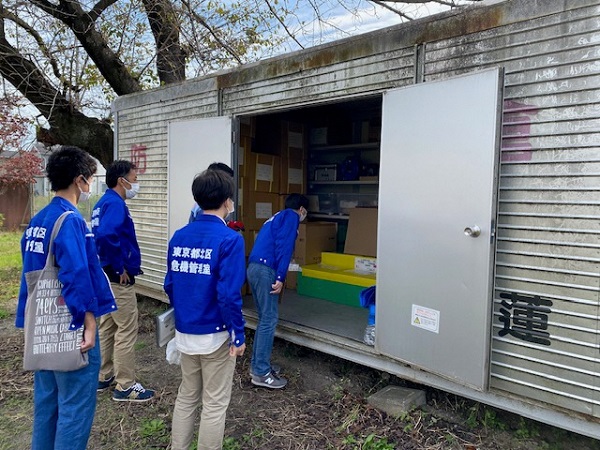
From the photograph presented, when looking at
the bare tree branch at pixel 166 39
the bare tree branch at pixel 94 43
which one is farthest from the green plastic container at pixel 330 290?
the bare tree branch at pixel 166 39

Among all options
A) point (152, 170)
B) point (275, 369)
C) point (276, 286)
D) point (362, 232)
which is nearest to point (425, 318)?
point (276, 286)

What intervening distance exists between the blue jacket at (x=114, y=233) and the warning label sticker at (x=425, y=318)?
2.14m

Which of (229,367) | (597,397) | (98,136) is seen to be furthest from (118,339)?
(98,136)

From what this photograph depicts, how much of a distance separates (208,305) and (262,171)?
11.2 ft

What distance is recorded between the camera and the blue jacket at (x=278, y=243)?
12.6ft

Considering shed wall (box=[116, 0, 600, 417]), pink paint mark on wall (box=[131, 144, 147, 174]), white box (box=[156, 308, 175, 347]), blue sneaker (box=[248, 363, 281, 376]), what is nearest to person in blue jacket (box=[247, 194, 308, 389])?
blue sneaker (box=[248, 363, 281, 376])

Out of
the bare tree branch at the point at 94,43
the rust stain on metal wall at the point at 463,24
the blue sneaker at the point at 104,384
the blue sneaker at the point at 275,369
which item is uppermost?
the bare tree branch at the point at 94,43

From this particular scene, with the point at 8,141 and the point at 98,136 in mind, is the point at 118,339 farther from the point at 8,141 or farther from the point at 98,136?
the point at 8,141

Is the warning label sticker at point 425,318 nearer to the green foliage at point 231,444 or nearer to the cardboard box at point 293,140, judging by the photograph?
the green foliage at point 231,444

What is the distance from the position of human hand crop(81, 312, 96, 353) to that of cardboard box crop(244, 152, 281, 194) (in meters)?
3.31

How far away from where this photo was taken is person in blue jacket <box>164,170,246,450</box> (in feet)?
8.06

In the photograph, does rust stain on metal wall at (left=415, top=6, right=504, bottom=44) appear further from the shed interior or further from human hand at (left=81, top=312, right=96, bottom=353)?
human hand at (left=81, top=312, right=96, bottom=353)

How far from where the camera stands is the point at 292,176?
20.8ft

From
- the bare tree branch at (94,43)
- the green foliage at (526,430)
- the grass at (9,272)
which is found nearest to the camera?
the green foliage at (526,430)
